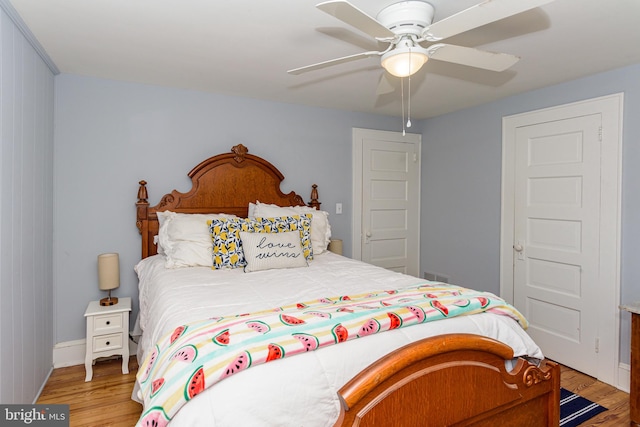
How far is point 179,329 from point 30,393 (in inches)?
64.9

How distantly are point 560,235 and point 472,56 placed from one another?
75.6 inches

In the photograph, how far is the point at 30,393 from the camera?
2207 millimetres

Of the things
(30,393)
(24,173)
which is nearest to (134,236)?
(24,173)

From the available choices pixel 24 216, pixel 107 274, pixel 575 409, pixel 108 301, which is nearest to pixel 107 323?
pixel 108 301

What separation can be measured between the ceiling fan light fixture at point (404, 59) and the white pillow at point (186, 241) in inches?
69.1

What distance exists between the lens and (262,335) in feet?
4.01

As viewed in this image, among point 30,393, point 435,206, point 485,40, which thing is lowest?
point 30,393

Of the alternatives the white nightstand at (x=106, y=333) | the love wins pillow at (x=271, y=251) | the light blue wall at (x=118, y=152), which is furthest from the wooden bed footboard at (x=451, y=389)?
the light blue wall at (x=118, y=152)

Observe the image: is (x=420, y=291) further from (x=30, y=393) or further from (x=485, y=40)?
(x=30, y=393)

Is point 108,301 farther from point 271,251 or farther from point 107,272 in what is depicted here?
point 271,251

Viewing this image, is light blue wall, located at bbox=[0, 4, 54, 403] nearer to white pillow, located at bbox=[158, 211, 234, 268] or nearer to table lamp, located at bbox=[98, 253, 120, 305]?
table lamp, located at bbox=[98, 253, 120, 305]

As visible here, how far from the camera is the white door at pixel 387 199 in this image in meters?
3.95

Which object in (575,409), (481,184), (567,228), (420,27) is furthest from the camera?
(481,184)

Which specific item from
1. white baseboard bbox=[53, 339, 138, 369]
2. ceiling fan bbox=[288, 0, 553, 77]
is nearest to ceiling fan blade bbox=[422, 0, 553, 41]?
ceiling fan bbox=[288, 0, 553, 77]
